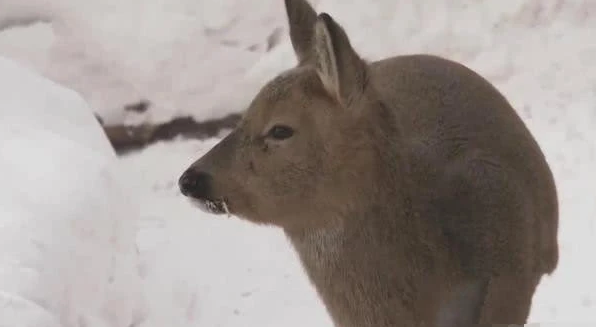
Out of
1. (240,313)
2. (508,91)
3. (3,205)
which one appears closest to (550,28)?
(508,91)

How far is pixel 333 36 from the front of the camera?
7.57 ft

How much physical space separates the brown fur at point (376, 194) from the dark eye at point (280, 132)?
0.03ft

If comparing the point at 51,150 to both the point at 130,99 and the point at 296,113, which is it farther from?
the point at 130,99

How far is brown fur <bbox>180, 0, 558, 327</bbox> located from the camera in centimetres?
248

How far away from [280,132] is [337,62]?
236mm

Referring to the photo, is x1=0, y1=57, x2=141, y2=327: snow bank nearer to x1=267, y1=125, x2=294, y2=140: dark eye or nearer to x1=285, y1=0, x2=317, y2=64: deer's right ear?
x1=267, y1=125, x2=294, y2=140: dark eye

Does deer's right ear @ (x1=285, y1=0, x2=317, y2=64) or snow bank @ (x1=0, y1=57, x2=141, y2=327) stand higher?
deer's right ear @ (x1=285, y1=0, x2=317, y2=64)

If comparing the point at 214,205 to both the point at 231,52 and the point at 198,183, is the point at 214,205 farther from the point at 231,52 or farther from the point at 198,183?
the point at 231,52

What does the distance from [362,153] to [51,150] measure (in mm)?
1642

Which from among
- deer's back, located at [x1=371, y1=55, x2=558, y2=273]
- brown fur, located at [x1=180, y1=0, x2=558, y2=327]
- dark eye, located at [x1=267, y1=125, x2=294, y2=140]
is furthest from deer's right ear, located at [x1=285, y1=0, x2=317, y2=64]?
dark eye, located at [x1=267, y1=125, x2=294, y2=140]

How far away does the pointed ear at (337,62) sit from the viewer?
2311 millimetres

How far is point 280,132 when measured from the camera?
249 centimetres

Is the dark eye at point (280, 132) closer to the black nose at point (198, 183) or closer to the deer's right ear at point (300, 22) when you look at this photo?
the black nose at point (198, 183)

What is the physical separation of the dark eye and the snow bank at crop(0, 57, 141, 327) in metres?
0.92
